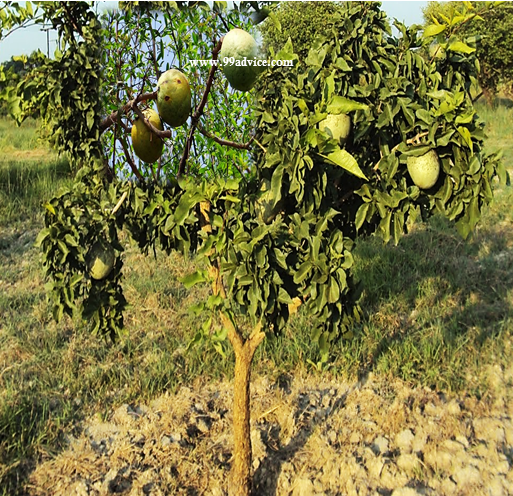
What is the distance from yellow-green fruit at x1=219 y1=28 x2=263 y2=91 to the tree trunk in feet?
2.96

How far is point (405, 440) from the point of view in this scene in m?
2.38

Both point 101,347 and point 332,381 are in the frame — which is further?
point 101,347

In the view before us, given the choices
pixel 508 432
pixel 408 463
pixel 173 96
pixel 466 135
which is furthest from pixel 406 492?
pixel 173 96

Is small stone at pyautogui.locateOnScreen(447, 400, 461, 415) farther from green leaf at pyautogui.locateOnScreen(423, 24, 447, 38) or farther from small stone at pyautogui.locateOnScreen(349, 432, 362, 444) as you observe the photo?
green leaf at pyautogui.locateOnScreen(423, 24, 447, 38)

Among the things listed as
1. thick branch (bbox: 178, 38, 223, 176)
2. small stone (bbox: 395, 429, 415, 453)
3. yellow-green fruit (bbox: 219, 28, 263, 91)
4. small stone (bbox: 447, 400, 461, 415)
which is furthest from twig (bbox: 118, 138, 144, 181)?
small stone (bbox: 447, 400, 461, 415)

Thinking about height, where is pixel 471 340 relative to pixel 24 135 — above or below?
below

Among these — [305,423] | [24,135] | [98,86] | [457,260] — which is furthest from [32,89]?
[24,135]

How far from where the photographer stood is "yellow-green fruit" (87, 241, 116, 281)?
1607 mm

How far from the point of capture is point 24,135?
841 cm

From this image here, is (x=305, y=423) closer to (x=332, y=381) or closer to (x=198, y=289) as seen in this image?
(x=332, y=381)

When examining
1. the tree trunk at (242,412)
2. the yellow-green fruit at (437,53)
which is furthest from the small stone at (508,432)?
the yellow-green fruit at (437,53)

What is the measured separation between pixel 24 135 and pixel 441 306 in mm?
7072

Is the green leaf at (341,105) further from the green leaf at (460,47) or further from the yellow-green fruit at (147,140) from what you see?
the yellow-green fruit at (147,140)

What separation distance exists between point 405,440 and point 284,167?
1.55m
